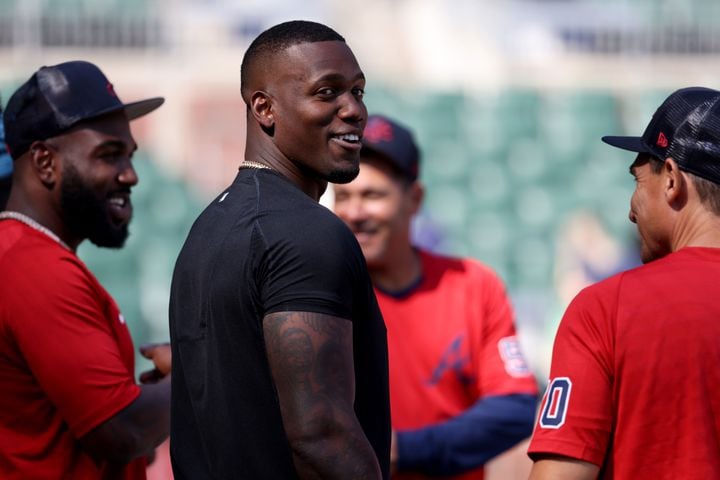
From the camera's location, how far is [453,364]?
400 centimetres

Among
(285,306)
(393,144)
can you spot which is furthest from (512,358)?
(285,306)

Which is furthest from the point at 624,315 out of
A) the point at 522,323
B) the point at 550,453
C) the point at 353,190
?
the point at 522,323

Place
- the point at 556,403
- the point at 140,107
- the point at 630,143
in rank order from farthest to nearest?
the point at 140,107 < the point at 630,143 < the point at 556,403

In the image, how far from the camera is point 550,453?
2408mm

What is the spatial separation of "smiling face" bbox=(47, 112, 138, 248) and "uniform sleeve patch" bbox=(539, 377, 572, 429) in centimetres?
147

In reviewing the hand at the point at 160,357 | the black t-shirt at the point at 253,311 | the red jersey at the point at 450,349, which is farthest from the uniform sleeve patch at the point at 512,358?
the black t-shirt at the point at 253,311

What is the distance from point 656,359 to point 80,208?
66.9 inches

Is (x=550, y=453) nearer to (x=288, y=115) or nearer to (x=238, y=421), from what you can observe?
(x=238, y=421)

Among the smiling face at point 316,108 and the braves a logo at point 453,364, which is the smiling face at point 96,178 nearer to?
the smiling face at point 316,108

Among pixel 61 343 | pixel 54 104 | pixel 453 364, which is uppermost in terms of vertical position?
pixel 54 104

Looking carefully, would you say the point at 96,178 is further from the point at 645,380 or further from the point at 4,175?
the point at 645,380

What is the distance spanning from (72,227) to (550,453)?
1.56m

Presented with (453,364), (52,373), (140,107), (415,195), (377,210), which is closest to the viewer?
(52,373)

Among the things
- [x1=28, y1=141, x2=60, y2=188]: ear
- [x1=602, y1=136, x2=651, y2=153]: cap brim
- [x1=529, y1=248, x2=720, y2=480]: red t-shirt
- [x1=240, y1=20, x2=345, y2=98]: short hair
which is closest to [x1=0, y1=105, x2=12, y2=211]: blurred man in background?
[x1=28, y1=141, x2=60, y2=188]: ear
